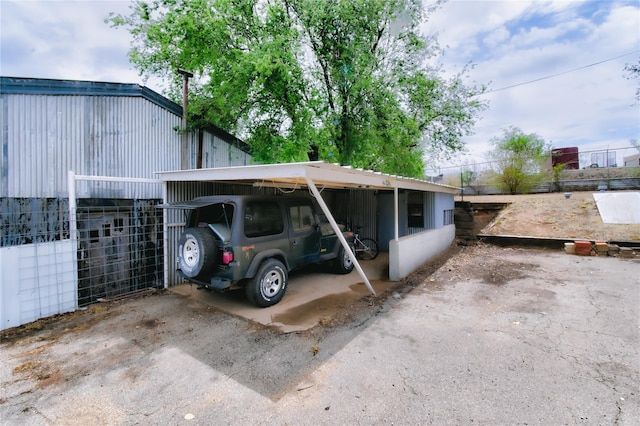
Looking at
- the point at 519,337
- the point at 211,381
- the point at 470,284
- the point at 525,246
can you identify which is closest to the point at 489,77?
the point at 525,246

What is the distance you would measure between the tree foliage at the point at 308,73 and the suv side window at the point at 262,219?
11.8ft

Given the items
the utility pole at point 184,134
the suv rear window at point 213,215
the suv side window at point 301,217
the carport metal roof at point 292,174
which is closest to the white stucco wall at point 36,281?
the suv rear window at point 213,215

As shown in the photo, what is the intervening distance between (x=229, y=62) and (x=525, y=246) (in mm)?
10473

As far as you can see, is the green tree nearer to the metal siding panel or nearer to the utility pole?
the utility pole

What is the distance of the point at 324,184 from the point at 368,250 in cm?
344

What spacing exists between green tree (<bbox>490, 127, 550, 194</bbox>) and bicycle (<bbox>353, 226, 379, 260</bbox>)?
11.7m

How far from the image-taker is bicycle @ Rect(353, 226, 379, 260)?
27.9 ft

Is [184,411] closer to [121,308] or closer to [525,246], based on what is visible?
[121,308]

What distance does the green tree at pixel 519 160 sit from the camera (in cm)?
1574

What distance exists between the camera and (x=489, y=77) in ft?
37.1

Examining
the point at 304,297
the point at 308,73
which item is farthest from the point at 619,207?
the point at 304,297

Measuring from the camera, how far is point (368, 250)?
852cm

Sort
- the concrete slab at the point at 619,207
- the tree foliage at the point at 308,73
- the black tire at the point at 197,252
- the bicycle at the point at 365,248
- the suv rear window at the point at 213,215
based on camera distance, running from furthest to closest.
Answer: the concrete slab at the point at 619,207, the bicycle at the point at 365,248, the tree foliage at the point at 308,73, the suv rear window at the point at 213,215, the black tire at the point at 197,252

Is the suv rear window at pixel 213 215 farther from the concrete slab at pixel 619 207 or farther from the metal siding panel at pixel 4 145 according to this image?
the concrete slab at pixel 619 207
